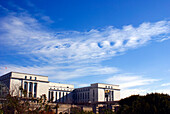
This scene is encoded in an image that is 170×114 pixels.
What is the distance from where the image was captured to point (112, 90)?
109375 millimetres

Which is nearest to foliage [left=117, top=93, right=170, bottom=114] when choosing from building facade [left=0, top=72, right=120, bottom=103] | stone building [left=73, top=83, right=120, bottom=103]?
building facade [left=0, top=72, right=120, bottom=103]

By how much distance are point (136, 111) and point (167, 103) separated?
5725mm

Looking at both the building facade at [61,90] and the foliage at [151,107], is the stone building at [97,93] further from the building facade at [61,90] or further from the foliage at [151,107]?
the foliage at [151,107]

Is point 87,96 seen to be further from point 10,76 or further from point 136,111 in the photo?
point 136,111

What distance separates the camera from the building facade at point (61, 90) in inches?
3319

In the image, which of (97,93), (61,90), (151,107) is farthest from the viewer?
(61,90)

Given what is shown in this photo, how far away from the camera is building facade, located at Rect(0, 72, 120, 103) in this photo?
84.3 meters

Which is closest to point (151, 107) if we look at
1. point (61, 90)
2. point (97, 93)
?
point (97, 93)

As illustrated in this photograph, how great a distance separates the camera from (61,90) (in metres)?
109

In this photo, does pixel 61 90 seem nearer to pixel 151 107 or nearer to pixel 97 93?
pixel 97 93

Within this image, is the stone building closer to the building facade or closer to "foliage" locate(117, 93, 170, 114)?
the building facade

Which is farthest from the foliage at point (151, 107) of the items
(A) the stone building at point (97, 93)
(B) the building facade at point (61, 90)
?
(A) the stone building at point (97, 93)

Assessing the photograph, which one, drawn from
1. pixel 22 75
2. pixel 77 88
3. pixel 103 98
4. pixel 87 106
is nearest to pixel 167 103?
pixel 87 106

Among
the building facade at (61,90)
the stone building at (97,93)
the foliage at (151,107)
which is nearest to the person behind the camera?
the foliage at (151,107)
